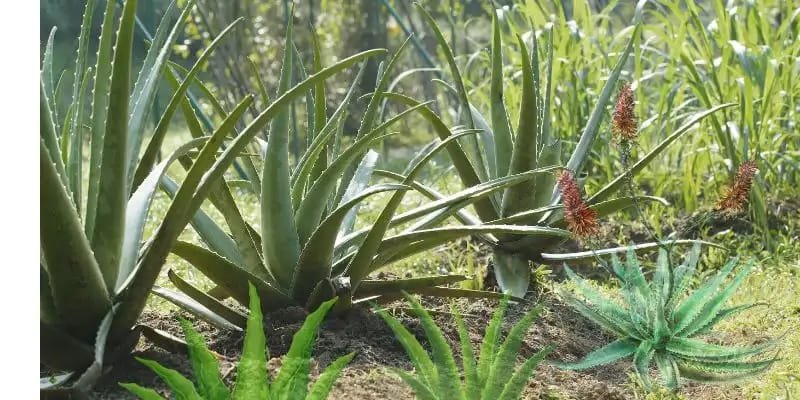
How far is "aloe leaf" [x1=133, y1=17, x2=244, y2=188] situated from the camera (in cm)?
156

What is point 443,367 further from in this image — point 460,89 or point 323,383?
point 460,89

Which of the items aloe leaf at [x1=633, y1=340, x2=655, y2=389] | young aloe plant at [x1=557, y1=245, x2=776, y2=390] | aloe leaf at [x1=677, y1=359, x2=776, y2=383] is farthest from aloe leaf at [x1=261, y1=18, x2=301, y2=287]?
aloe leaf at [x1=677, y1=359, x2=776, y2=383]

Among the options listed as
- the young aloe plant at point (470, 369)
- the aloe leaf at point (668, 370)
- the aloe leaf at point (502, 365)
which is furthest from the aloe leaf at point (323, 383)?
the aloe leaf at point (668, 370)

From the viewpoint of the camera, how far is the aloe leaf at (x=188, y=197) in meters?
1.49

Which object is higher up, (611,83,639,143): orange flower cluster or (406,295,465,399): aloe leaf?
(611,83,639,143): orange flower cluster

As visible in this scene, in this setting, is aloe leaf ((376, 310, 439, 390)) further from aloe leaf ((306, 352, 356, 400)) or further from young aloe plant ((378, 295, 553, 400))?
aloe leaf ((306, 352, 356, 400))

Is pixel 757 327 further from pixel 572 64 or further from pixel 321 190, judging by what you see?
pixel 572 64

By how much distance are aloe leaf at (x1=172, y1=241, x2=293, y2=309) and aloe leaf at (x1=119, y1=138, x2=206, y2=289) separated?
5.4 inches

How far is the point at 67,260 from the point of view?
1.43 m

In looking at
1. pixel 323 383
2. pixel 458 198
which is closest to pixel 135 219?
pixel 323 383

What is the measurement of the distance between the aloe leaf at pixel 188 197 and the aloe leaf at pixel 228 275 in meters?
0.21

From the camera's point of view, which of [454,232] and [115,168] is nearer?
[115,168]

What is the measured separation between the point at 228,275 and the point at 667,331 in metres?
0.82

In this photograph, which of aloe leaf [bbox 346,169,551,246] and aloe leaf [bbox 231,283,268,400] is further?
aloe leaf [bbox 346,169,551,246]
